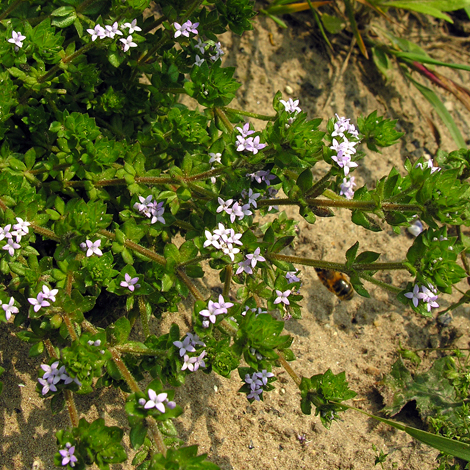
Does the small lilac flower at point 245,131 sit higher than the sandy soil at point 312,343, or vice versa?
the small lilac flower at point 245,131

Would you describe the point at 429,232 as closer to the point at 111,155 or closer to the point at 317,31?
the point at 111,155

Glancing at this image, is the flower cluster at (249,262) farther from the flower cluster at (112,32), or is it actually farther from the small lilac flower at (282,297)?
the flower cluster at (112,32)

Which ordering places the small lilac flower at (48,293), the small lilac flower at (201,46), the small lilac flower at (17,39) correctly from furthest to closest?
the small lilac flower at (201,46)
the small lilac flower at (17,39)
the small lilac flower at (48,293)

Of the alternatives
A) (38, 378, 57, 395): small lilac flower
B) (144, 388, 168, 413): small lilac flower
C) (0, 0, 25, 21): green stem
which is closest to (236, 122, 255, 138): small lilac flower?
(144, 388, 168, 413): small lilac flower

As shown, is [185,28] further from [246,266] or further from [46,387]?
[46,387]

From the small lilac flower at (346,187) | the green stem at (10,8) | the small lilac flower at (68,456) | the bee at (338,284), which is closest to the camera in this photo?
the small lilac flower at (68,456)

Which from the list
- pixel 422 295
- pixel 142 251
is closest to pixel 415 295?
pixel 422 295

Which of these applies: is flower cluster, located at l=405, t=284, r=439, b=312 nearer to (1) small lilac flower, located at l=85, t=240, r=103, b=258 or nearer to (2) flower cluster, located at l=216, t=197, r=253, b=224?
(2) flower cluster, located at l=216, t=197, r=253, b=224

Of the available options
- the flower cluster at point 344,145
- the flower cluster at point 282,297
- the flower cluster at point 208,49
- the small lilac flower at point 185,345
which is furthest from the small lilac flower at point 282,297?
the flower cluster at point 208,49

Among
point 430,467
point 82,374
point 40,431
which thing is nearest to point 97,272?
point 82,374
